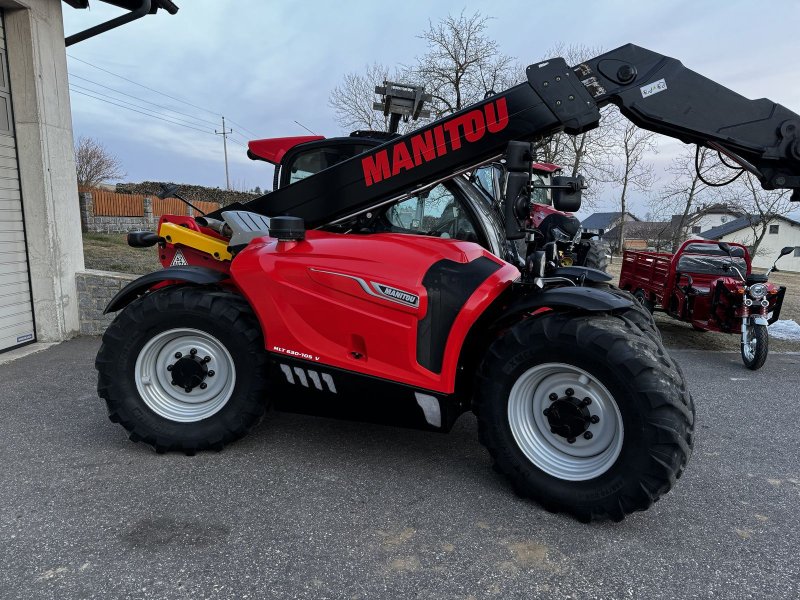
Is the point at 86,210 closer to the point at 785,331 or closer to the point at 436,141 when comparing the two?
the point at 436,141

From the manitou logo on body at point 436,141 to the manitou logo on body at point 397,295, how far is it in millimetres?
804

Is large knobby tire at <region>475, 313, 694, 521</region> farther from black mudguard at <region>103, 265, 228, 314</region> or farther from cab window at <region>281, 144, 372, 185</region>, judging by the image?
cab window at <region>281, 144, 372, 185</region>

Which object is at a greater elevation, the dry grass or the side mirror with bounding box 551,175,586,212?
the side mirror with bounding box 551,175,586,212

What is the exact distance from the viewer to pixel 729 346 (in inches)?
296

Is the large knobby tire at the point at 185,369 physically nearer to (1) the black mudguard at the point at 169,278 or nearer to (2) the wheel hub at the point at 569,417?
(1) the black mudguard at the point at 169,278

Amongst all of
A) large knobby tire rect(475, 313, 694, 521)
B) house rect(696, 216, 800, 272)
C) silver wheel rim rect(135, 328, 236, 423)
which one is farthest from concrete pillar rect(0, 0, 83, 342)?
house rect(696, 216, 800, 272)

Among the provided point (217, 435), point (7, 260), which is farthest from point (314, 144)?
point (7, 260)

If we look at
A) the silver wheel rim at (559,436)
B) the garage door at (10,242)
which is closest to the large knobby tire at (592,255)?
the silver wheel rim at (559,436)

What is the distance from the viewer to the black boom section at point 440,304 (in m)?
2.84

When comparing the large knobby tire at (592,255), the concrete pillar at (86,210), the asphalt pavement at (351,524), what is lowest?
the asphalt pavement at (351,524)

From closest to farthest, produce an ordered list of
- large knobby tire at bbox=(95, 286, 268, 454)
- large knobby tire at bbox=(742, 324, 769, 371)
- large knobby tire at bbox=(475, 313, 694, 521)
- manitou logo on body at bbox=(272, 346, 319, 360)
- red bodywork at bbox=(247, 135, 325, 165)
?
large knobby tire at bbox=(475, 313, 694, 521) < manitou logo on body at bbox=(272, 346, 319, 360) < large knobby tire at bbox=(95, 286, 268, 454) < red bodywork at bbox=(247, 135, 325, 165) < large knobby tire at bbox=(742, 324, 769, 371)

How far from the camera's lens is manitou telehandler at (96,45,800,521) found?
2.63 metres

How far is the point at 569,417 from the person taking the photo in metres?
2.69

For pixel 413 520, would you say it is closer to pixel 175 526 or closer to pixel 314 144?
pixel 175 526
